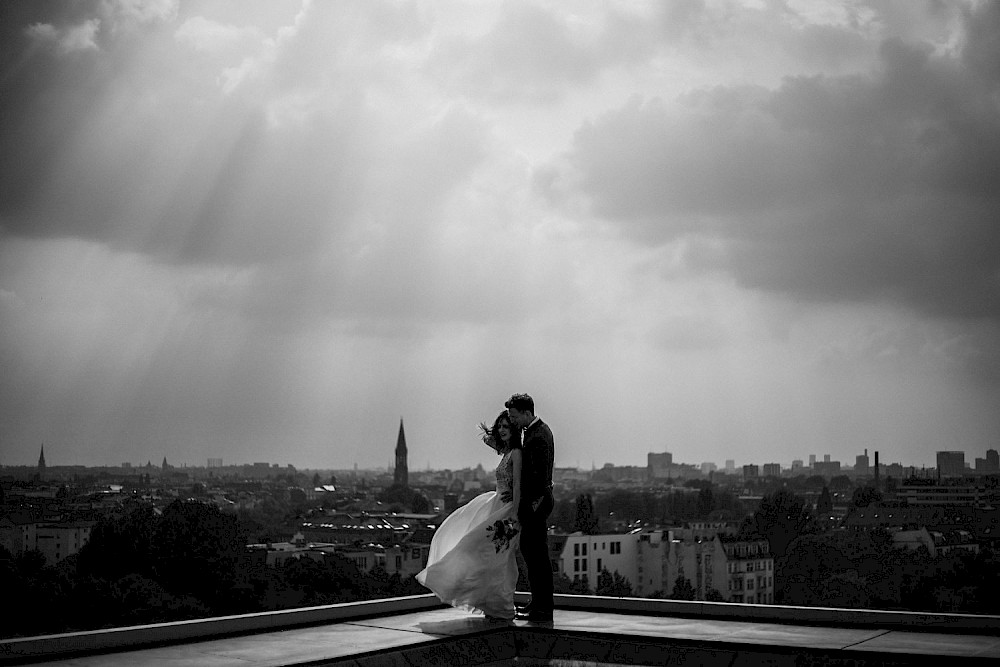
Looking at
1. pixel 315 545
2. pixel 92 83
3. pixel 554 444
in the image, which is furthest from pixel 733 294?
pixel 554 444

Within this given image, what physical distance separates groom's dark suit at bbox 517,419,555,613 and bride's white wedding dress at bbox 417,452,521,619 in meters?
0.15

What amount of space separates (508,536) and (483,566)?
254 millimetres

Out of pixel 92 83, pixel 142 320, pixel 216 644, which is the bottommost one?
pixel 216 644

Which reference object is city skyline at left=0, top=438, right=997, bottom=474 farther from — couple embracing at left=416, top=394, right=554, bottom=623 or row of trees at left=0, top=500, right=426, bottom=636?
couple embracing at left=416, top=394, right=554, bottom=623

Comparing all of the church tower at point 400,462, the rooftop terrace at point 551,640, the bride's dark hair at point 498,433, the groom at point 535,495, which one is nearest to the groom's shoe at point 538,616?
the groom at point 535,495

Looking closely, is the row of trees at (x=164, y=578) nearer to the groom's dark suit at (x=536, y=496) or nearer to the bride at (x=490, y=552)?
the bride at (x=490, y=552)

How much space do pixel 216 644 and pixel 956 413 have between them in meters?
70.7

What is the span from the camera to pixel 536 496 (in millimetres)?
6863

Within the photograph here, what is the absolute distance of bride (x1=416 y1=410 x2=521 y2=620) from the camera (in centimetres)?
690

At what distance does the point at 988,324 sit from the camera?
7119 cm

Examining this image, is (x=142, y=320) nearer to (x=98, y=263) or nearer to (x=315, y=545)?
(x=98, y=263)

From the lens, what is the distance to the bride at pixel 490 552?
6.90m

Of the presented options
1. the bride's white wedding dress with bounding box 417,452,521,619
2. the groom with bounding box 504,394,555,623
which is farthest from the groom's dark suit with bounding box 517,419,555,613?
the bride's white wedding dress with bounding box 417,452,521,619

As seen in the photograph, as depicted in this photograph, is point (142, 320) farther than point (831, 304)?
No
